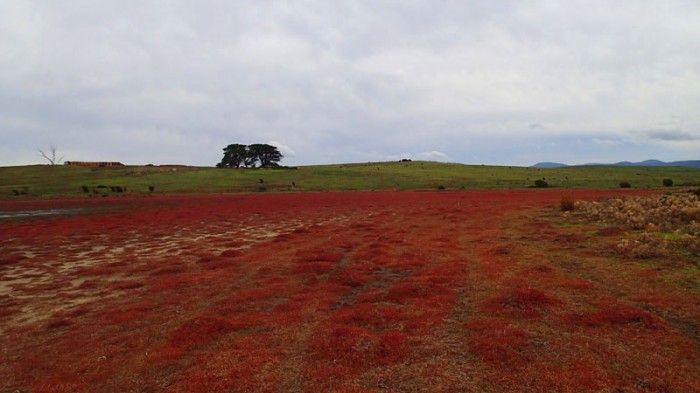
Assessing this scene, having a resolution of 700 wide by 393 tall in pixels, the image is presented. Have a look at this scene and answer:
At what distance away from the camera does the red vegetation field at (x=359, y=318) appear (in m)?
6.62

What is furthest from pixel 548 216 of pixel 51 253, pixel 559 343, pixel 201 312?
pixel 51 253

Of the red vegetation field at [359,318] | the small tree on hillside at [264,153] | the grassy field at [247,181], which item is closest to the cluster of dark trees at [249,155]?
the small tree on hillside at [264,153]

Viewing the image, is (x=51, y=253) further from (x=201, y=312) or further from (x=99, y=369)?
(x=99, y=369)

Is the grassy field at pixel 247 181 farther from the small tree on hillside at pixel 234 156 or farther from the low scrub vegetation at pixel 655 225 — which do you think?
the low scrub vegetation at pixel 655 225

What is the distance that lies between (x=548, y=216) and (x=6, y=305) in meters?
27.8

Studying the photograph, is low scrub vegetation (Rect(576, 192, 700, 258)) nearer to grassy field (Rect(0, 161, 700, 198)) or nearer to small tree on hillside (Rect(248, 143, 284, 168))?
grassy field (Rect(0, 161, 700, 198))

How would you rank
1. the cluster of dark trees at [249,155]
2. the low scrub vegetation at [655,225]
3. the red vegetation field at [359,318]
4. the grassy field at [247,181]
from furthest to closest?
the cluster of dark trees at [249,155] < the grassy field at [247,181] < the low scrub vegetation at [655,225] < the red vegetation field at [359,318]

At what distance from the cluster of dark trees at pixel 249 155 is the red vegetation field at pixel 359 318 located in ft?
364

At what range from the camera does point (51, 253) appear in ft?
65.1

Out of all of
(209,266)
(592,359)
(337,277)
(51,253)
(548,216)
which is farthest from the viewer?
(548,216)

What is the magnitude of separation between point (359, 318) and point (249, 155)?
410 feet

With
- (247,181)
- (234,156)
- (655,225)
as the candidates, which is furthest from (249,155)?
(655,225)

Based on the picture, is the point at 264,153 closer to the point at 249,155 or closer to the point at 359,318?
the point at 249,155

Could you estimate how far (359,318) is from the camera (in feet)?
30.8
